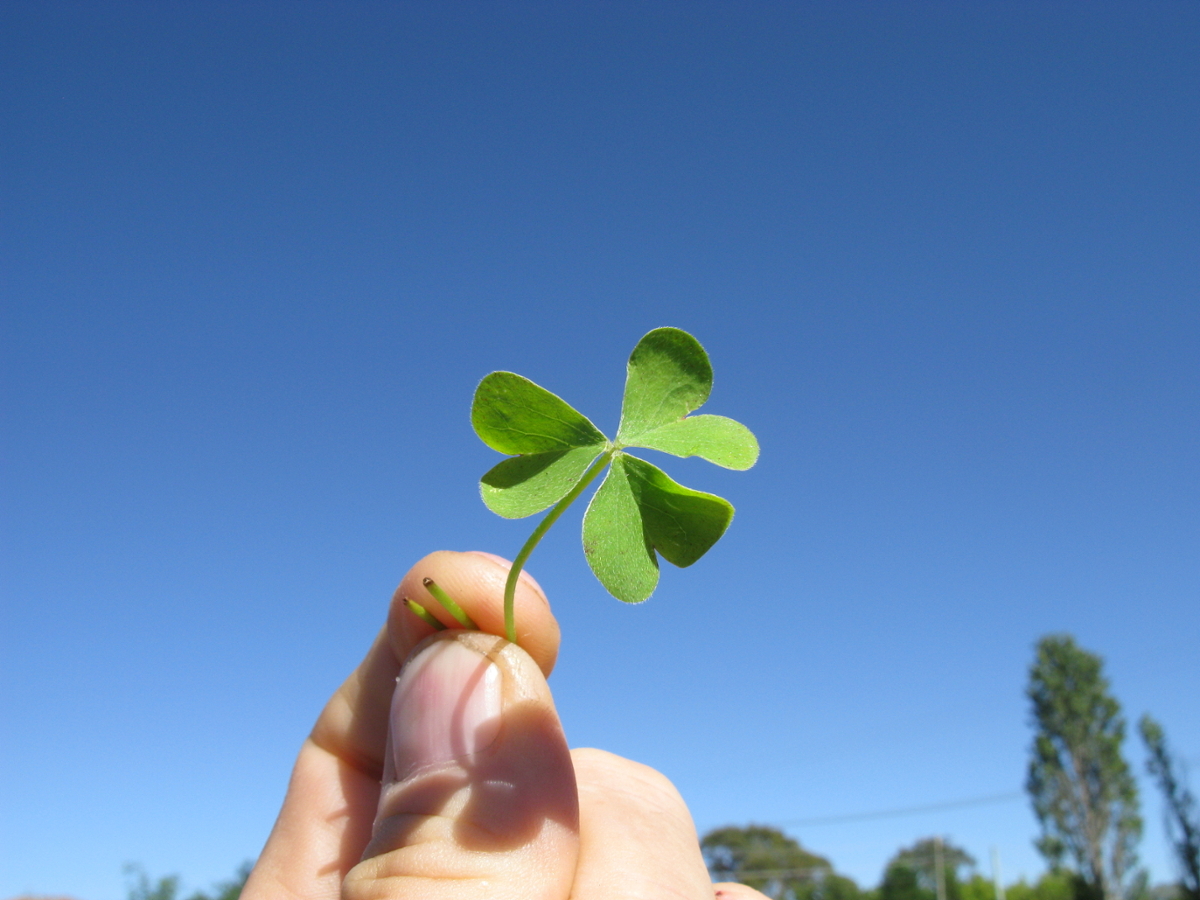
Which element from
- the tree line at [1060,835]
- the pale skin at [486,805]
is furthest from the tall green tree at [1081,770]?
the pale skin at [486,805]

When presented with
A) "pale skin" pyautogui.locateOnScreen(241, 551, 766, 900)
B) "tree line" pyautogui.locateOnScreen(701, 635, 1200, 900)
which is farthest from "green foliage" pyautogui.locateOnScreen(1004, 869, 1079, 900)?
"pale skin" pyautogui.locateOnScreen(241, 551, 766, 900)

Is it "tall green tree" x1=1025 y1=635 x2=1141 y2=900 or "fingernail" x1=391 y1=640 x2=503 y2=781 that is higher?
"tall green tree" x1=1025 y1=635 x2=1141 y2=900

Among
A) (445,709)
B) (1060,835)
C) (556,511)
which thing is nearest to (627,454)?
(556,511)

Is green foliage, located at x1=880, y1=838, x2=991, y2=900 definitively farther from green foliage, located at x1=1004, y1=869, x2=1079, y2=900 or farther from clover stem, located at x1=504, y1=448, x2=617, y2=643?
clover stem, located at x1=504, y1=448, x2=617, y2=643

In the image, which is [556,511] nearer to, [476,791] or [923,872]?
[476,791]

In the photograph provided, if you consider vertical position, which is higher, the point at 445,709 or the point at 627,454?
the point at 627,454

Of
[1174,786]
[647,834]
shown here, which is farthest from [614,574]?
[1174,786]
